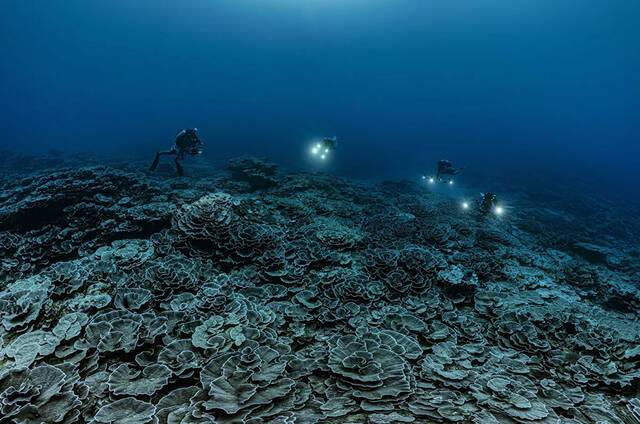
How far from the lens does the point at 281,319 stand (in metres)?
5.09

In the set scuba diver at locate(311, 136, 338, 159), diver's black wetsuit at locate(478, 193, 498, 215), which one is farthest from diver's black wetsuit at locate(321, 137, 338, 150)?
diver's black wetsuit at locate(478, 193, 498, 215)

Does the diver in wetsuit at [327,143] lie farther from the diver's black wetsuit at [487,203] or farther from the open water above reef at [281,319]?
the diver's black wetsuit at [487,203]

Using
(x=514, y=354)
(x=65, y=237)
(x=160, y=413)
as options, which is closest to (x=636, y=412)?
(x=514, y=354)

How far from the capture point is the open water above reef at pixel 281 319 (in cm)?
331

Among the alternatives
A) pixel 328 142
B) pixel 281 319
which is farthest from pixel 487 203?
pixel 281 319

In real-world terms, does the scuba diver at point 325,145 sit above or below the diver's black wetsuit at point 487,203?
above

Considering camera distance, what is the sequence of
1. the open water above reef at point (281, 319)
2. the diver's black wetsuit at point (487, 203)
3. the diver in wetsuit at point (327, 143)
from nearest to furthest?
the open water above reef at point (281, 319) < the diver's black wetsuit at point (487, 203) < the diver in wetsuit at point (327, 143)

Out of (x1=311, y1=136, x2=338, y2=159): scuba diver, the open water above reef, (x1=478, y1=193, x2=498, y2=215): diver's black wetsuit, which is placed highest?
(x1=311, y1=136, x2=338, y2=159): scuba diver

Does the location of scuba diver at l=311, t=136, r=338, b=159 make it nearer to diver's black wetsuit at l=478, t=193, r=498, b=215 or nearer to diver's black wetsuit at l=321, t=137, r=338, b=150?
diver's black wetsuit at l=321, t=137, r=338, b=150

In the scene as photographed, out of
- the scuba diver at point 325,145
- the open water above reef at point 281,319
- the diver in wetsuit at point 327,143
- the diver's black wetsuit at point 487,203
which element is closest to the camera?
the open water above reef at point 281,319

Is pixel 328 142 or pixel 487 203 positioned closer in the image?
pixel 487 203

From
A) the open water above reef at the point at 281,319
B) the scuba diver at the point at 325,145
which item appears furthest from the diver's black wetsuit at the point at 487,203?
the scuba diver at the point at 325,145

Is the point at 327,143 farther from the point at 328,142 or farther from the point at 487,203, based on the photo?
the point at 487,203

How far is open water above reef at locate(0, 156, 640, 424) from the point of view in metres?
3.31
